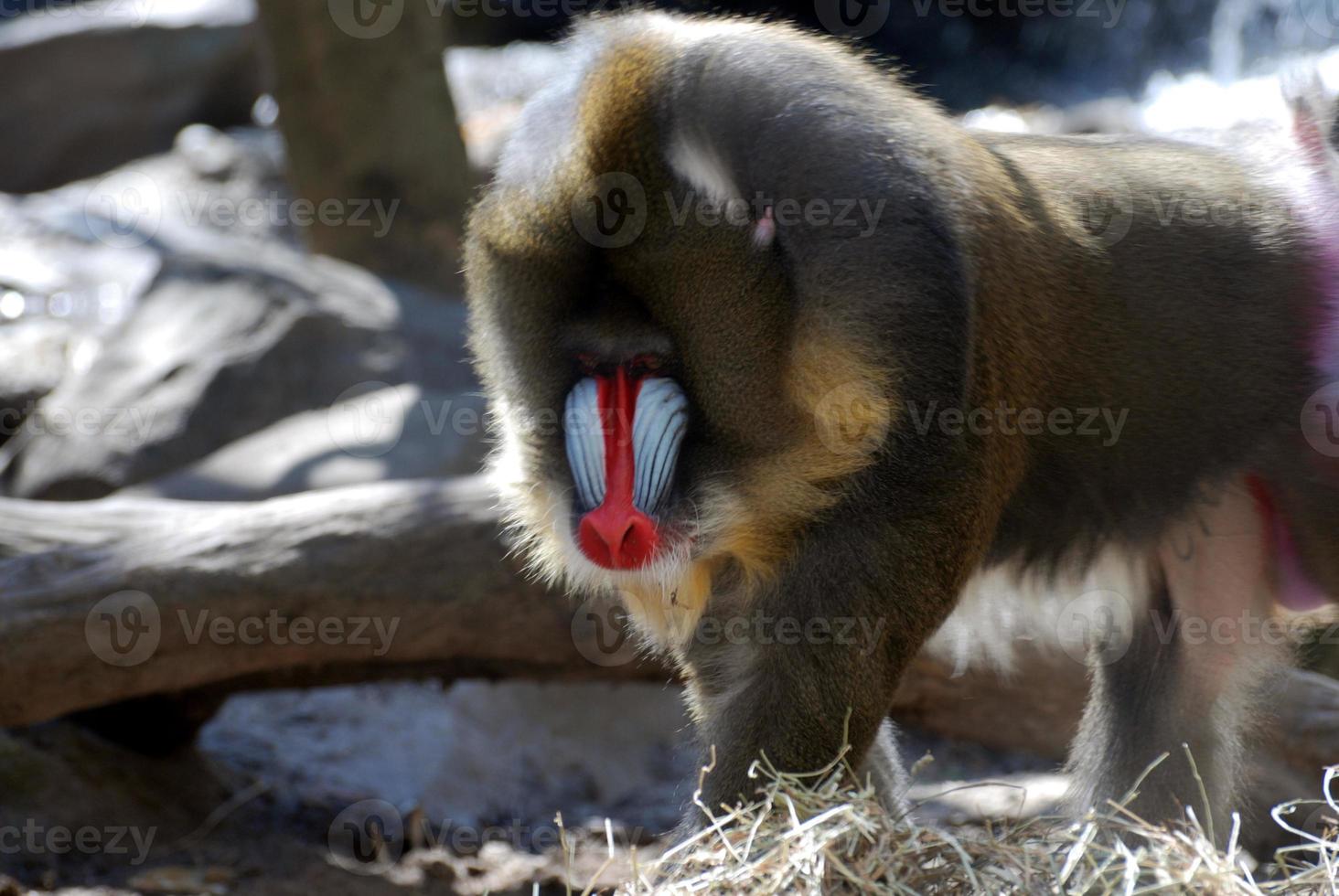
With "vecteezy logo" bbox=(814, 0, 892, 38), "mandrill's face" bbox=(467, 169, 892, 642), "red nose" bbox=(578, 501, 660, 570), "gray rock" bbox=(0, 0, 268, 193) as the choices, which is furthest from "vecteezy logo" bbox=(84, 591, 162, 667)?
"vecteezy logo" bbox=(814, 0, 892, 38)

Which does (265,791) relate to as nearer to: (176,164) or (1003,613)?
(1003,613)

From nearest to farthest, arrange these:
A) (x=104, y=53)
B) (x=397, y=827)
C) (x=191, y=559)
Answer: (x=191, y=559)
(x=397, y=827)
(x=104, y=53)

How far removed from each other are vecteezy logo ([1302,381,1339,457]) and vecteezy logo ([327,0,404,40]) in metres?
5.43

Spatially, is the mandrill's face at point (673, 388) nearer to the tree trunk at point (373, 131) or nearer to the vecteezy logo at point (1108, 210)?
the vecteezy logo at point (1108, 210)

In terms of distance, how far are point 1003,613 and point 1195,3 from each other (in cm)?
1167

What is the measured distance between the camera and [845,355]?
2.32 m

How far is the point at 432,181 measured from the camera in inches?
287

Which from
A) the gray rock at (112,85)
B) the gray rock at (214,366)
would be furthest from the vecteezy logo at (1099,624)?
the gray rock at (112,85)

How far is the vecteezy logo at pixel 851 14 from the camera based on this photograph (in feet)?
41.5

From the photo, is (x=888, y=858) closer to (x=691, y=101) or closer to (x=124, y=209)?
(x=691, y=101)

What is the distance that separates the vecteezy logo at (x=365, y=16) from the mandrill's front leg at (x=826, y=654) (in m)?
5.33

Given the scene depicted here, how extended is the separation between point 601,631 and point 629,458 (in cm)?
167

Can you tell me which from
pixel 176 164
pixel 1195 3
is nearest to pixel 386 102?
pixel 176 164

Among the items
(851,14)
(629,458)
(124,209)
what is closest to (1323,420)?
(629,458)
